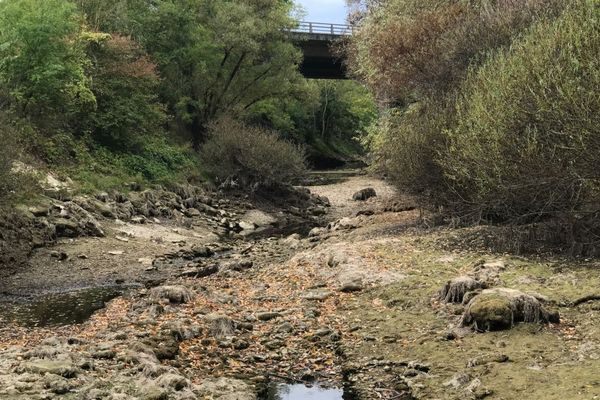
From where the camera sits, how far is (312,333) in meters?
11.6

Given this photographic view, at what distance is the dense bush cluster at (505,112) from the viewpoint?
40.5ft

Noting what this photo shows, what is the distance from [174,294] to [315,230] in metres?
12.9

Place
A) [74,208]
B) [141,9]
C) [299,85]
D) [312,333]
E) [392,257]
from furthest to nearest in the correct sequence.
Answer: [299,85] → [141,9] → [74,208] → [392,257] → [312,333]

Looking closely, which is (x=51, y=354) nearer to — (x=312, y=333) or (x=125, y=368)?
(x=125, y=368)

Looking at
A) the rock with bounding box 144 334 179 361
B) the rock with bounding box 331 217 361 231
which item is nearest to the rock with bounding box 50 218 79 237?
the rock with bounding box 331 217 361 231

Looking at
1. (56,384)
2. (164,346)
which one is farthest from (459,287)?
(56,384)

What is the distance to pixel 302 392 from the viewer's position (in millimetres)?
9266

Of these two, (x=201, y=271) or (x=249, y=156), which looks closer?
(x=201, y=271)

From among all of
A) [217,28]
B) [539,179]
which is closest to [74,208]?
[539,179]

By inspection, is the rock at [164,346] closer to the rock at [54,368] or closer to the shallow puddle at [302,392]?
the rock at [54,368]

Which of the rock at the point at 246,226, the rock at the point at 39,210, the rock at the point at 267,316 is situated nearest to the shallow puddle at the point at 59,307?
the rock at the point at 267,316

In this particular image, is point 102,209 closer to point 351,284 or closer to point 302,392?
point 351,284

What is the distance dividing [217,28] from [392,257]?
101 feet

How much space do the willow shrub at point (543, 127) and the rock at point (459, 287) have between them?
300 cm
